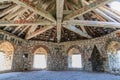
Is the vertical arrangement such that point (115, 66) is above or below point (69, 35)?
below

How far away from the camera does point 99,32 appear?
7.17 meters

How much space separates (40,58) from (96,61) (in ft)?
12.1

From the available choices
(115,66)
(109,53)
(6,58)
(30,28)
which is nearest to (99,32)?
(109,53)

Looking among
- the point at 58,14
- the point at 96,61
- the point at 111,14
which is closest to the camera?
the point at 58,14

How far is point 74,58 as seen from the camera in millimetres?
8812

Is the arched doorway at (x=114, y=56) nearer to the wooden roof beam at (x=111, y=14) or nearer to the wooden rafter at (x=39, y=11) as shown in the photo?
the wooden roof beam at (x=111, y=14)

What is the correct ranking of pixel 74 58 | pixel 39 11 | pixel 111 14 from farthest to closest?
pixel 74 58, pixel 111 14, pixel 39 11

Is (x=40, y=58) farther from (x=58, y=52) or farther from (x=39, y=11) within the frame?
(x=39, y=11)

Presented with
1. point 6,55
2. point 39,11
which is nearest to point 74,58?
point 6,55

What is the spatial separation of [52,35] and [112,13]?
14.3 feet

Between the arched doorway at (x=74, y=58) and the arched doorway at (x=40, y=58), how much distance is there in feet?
5.38

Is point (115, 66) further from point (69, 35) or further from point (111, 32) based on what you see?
point (69, 35)

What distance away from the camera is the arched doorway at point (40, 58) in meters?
8.50

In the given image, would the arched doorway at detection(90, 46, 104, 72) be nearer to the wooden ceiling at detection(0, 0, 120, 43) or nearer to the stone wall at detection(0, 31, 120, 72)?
the stone wall at detection(0, 31, 120, 72)
